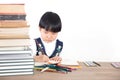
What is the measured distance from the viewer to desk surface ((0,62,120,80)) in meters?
1.24

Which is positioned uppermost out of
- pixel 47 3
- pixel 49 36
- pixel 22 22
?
pixel 47 3

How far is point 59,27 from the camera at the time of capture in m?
1.73

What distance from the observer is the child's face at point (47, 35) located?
5.58 feet

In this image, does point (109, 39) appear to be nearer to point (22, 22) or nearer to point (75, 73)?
point (75, 73)

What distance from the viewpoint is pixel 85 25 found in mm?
1898

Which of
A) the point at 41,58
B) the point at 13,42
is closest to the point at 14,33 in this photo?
the point at 13,42

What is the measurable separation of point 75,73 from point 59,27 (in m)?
0.48

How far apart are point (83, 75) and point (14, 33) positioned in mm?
449

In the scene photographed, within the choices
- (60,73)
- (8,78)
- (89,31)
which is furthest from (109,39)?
(8,78)

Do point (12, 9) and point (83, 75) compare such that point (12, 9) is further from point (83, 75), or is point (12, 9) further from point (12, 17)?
point (83, 75)

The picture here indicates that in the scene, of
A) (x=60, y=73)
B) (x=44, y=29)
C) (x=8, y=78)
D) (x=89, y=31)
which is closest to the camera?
(x=8, y=78)

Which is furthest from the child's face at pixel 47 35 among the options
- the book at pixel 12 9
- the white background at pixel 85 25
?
the book at pixel 12 9

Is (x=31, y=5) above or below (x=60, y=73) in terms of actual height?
above

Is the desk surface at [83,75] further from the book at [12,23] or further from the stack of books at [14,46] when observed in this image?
the book at [12,23]
